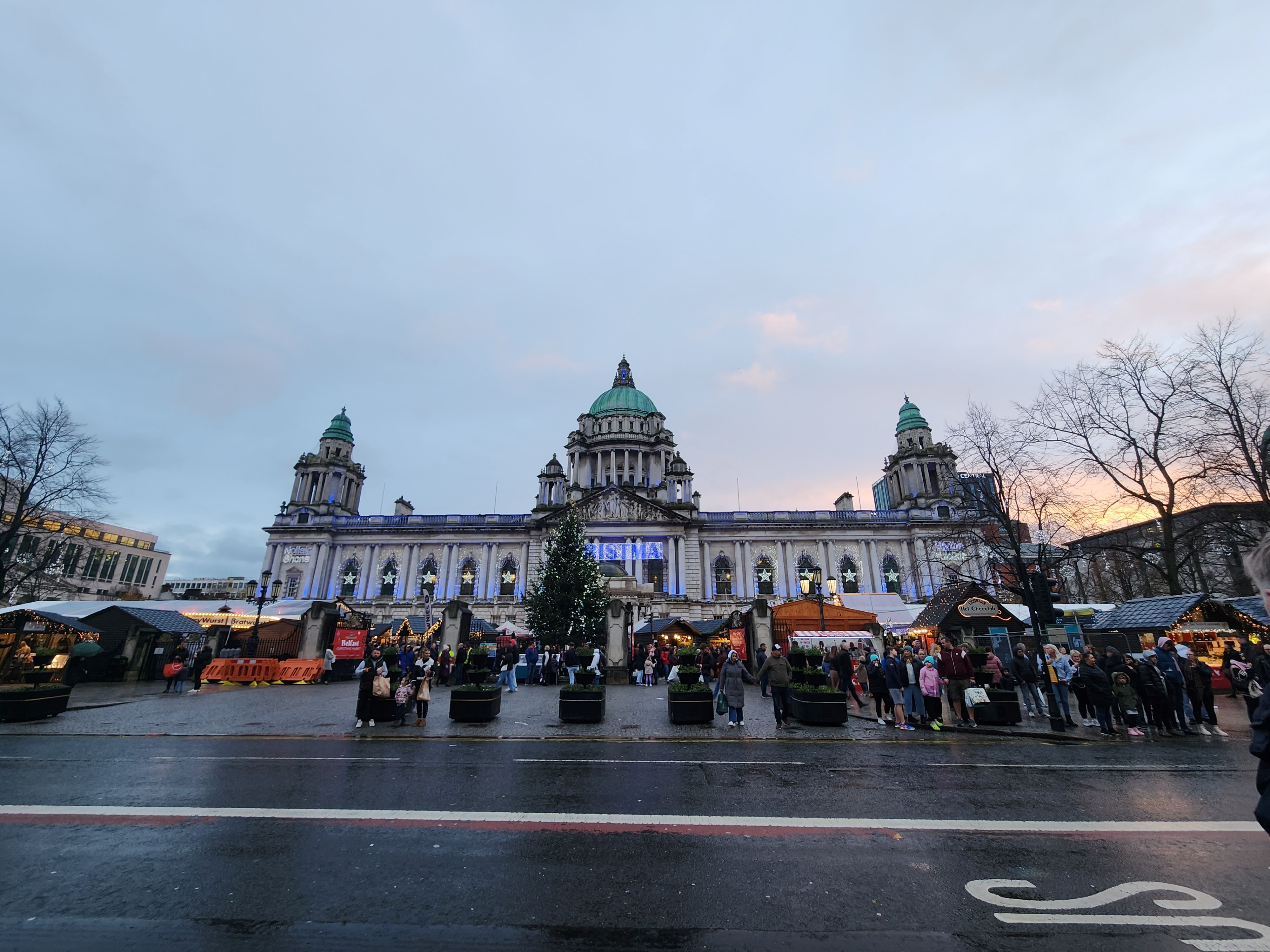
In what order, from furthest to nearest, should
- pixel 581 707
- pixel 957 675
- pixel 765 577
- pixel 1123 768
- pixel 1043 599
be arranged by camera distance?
pixel 765 577, pixel 1043 599, pixel 957 675, pixel 581 707, pixel 1123 768

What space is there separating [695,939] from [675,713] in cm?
1021

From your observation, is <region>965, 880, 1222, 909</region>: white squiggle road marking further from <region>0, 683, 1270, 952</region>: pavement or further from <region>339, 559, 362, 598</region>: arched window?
<region>339, 559, 362, 598</region>: arched window

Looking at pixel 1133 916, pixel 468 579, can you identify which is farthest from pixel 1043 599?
pixel 468 579

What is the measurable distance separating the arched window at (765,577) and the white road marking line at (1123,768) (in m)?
50.8

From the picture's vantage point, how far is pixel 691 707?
13656 millimetres

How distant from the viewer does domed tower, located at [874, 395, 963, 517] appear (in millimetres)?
62750

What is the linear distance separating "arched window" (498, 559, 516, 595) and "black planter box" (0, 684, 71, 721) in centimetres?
4765

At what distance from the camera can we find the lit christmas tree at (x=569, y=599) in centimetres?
Answer: 3756

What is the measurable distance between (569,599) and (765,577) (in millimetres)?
Answer: 29447

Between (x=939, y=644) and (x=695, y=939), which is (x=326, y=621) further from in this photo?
(x=695, y=939)

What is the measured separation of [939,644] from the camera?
48.9 ft

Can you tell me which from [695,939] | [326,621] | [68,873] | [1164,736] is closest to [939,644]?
[1164,736]

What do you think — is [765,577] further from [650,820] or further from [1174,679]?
[650,820]

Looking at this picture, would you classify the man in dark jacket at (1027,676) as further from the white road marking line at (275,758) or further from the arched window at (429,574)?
the arched window at (429,574)
